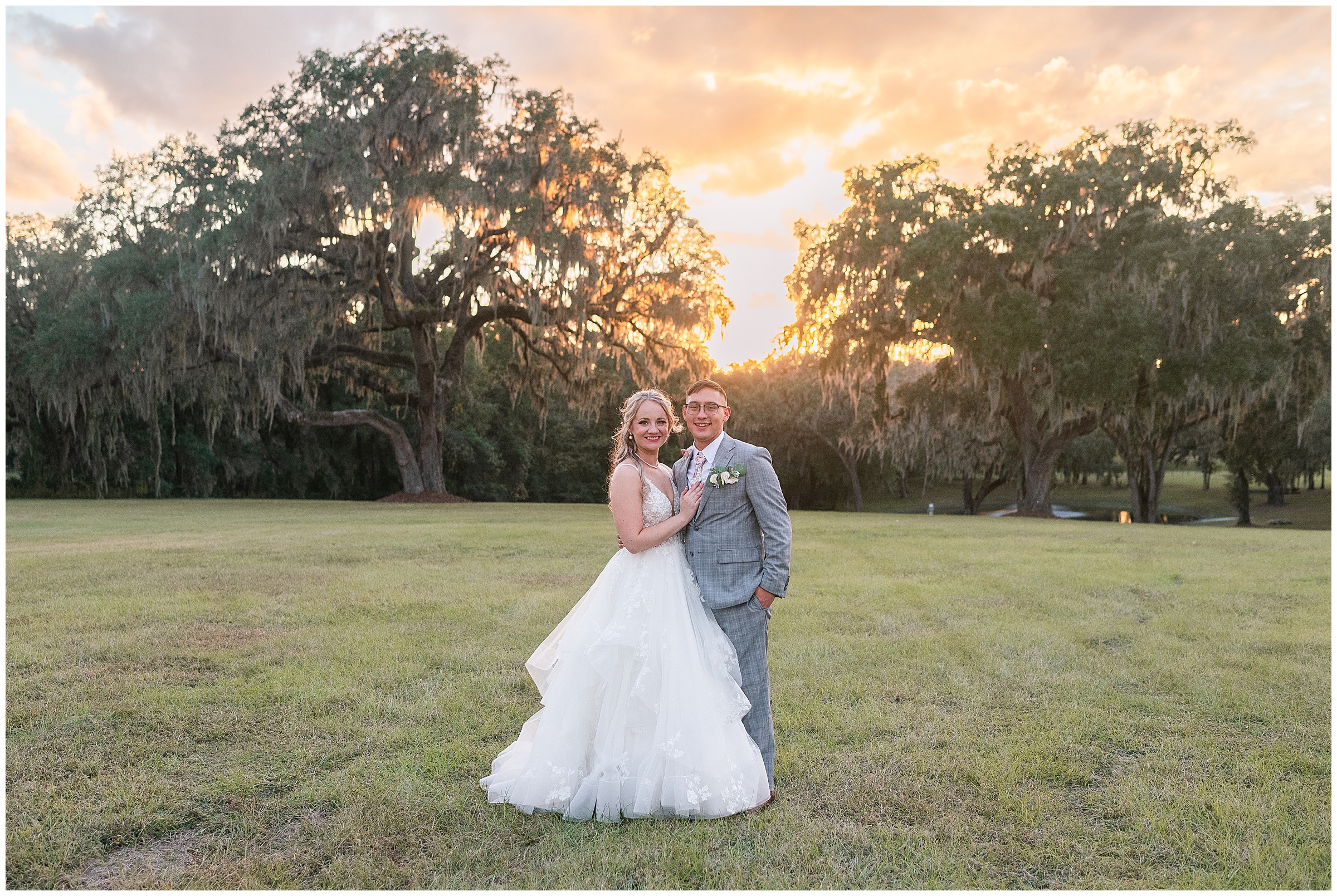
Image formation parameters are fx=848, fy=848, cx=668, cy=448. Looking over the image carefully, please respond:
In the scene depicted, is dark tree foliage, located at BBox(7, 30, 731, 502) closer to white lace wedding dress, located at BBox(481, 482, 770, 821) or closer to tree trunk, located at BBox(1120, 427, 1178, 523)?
tree trunk, located at BBox(1120, 427, 1178, 523)

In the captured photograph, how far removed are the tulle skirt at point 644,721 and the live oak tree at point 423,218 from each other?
18.7 metres

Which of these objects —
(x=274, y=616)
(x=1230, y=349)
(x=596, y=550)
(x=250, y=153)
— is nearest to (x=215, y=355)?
(x=250, y=153)

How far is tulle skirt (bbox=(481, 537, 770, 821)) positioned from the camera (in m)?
3.62

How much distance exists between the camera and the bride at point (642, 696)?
362 cm

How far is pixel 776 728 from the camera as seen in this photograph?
4770 millimetres

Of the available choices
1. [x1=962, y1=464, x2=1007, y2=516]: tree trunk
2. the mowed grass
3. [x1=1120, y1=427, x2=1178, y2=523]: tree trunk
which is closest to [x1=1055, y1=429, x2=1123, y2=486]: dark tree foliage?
[x1=962, y1=464, x2=1007, y2=516]: tree trunk

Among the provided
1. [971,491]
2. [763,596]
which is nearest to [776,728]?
[763,596]

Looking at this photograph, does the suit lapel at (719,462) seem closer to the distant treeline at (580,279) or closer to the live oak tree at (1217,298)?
the distant treeline at (580,279)

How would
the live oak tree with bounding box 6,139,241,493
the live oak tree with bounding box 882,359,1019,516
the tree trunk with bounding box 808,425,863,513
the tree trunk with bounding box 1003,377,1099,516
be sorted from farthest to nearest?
the tree trunk with bounding box 808,425,863,513
the live oak tree with bounding box 882,359,1019,516
the tree trunk with bounding box 1003,377,1099,516
the live oak tree with bounding box 6,139,241,493

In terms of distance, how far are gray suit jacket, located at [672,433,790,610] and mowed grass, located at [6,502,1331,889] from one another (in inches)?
38.4

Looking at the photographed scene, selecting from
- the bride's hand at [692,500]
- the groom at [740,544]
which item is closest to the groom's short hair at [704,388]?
the groom at [740,544]

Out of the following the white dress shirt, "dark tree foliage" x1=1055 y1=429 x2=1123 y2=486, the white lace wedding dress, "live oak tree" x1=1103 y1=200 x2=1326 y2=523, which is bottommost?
the white lace wedding dress

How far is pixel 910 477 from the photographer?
5816cm

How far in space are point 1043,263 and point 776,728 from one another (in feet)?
67.5
